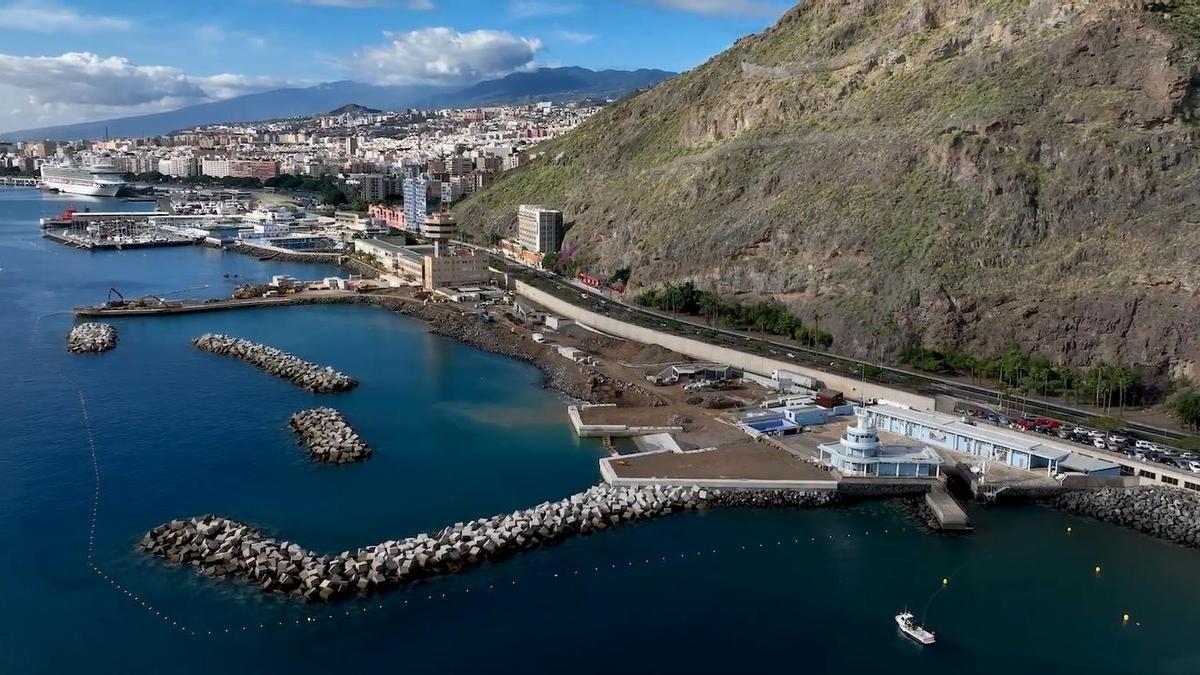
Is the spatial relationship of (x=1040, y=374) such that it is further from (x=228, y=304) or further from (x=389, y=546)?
(x=228, y=304)

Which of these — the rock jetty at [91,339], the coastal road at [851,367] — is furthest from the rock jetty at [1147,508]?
the rock jetty at [91,339]

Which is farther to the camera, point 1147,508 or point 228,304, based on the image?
point 228,304

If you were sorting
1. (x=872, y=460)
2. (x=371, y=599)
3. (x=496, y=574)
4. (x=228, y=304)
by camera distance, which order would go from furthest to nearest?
(x=228, y=304) → (x=872, y=460) → (x=496, y=574) → (x=371, y=599)

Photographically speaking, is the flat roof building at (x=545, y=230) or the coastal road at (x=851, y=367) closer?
the coastal road at (x=851, y=367)

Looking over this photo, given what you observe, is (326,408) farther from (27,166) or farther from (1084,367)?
(27,166)

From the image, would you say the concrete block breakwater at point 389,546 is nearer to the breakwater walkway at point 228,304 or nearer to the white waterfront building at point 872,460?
the white waterfront building at point 872,460

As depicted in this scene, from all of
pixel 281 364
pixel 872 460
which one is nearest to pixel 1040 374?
pixel 872 460

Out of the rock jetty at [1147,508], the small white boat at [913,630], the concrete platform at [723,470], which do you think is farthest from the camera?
the concrete platform at [723,470]

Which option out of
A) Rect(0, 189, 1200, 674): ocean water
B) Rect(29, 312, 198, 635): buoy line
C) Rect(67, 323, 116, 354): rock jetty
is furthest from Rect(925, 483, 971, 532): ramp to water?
Rect(67, 323, 116, 354): rock jetty
